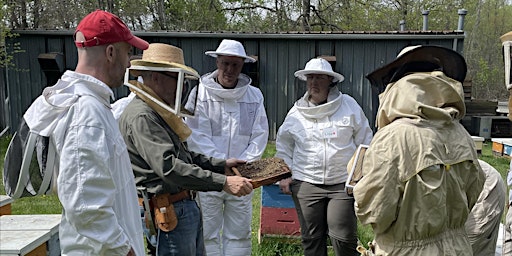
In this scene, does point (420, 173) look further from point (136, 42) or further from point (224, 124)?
point (224, 124)

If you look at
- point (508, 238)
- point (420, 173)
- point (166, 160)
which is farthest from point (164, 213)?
point (508, 238)

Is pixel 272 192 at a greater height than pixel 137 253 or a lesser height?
lesser

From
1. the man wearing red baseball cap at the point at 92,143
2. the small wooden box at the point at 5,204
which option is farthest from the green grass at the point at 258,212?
the small wooden box at the point at 5,204

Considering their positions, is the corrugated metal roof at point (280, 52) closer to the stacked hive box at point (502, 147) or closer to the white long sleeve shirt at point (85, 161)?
the stacked hive box at point (502, 147)

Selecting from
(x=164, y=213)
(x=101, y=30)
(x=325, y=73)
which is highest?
(x=101, y=30)

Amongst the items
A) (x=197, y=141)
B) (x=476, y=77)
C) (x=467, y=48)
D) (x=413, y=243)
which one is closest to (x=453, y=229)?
(x=413, y=243)

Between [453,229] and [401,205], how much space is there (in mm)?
334

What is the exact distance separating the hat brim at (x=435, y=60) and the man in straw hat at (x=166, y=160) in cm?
110

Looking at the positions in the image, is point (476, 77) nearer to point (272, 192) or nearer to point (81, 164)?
point (272, 192)

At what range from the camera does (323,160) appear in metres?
3.31

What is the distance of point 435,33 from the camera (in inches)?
392

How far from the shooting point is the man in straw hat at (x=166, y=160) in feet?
7.74

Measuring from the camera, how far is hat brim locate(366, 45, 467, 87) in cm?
214

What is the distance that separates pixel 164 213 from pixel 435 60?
170cm
